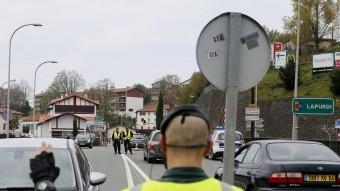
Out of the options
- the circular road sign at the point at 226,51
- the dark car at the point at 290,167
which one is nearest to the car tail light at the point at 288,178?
the dark car at the point at 290,167

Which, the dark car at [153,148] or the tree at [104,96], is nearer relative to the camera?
the dark car at [153,148]

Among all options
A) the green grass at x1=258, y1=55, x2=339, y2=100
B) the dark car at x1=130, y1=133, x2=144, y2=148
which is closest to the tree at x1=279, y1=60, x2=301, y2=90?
the green grass at x1=258, y1=55, x2=339, y2=100

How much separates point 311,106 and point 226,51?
1813 centimetres

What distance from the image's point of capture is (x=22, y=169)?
7.27m

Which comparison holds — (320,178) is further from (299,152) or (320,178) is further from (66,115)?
(66,115)

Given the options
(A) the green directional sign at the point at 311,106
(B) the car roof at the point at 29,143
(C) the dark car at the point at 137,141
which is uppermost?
(A) the green directional sign at the point at 311,106

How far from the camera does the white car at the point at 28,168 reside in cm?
706

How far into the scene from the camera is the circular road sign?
7215mm

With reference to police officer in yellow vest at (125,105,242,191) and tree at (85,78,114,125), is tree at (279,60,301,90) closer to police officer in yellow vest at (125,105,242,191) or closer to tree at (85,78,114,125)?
tree at (85,78,114,125)

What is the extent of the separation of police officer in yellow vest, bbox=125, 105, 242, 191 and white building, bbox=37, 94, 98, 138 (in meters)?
121

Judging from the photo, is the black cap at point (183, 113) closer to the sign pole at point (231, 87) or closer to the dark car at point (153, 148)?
the sign pole at point (231, 87)

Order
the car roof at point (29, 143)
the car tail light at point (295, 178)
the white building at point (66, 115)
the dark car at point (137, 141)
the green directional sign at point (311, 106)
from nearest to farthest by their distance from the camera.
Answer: the car roof at point (29, 143), the car tail light at point (295, 178), the green directional sign at point (311, 106), the dark car at point (137, 141), the white building at point (66, 115)

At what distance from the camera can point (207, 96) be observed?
9212cm

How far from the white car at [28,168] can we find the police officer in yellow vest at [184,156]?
4384mm
